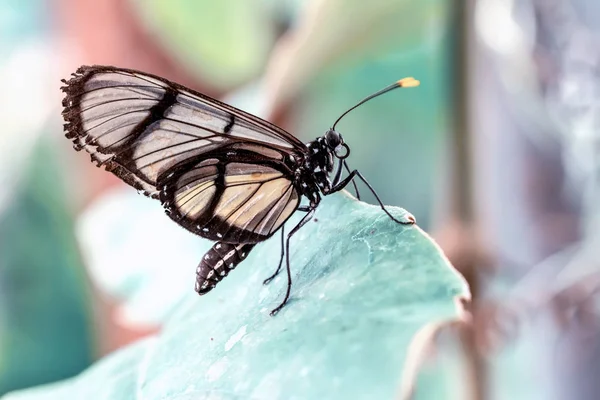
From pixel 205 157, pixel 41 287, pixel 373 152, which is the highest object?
pixel 205 157

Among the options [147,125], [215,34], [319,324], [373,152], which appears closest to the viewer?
[319,324]

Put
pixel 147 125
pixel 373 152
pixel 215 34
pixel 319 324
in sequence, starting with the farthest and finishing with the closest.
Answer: pixel 215 34 < pixel 373 152 < pixel 147 125 < pixel 319 324

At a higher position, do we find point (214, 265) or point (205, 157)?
point (205, 157)

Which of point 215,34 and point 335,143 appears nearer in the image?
point 335,143

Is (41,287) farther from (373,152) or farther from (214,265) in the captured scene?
(214,265)

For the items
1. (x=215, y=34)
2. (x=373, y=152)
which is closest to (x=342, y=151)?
(x=373, y=152)

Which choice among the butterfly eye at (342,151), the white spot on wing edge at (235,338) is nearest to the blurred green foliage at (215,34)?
the butterfly eye at (342,151)

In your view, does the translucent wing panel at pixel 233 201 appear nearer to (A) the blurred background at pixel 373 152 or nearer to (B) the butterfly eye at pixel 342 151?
(B) the butterfly eye at pixel 342 151

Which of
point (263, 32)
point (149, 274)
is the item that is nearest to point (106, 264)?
point (149, 274)

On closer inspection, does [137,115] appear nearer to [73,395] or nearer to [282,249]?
[282,249]
